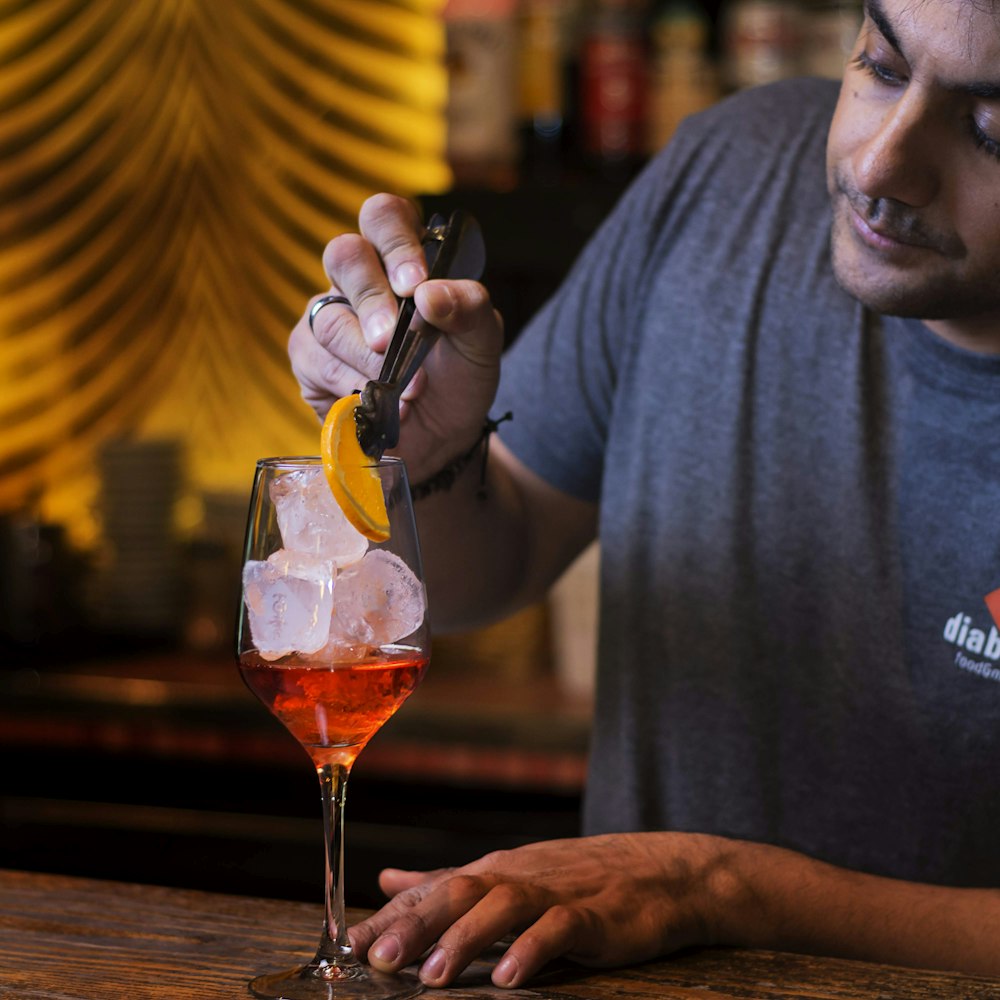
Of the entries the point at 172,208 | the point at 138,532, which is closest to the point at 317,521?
the point at 138,532

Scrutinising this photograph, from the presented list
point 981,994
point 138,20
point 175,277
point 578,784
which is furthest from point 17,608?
point 981,994

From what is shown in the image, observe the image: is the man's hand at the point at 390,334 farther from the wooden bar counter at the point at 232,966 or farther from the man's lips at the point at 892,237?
the wooden bar counter at the point at 232,966

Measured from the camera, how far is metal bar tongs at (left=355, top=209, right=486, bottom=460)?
1.11 meters

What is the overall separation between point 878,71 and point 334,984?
86cm

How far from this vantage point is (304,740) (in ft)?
3.39

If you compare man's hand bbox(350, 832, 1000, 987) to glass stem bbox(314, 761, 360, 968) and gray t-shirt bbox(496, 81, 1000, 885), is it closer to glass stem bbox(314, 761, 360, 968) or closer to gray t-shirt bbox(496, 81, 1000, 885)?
glass stem bbox(314, 761, 360, 968)

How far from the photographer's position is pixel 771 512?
60.5 inches

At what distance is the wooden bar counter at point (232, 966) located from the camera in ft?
3.13

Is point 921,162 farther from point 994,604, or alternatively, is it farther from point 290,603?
point 290,603

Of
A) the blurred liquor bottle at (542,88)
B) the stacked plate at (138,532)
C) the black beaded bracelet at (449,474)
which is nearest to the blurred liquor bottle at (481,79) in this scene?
the blurred liquor bottle at (542,88)

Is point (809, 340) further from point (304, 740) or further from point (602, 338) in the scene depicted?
point (304, 740)

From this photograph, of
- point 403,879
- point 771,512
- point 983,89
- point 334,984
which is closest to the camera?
point 334,984

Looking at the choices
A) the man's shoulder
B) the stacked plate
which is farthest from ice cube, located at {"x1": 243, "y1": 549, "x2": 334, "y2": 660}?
the stacked plate

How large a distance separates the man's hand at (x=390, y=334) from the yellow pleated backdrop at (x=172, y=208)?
202cm
